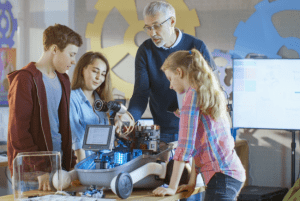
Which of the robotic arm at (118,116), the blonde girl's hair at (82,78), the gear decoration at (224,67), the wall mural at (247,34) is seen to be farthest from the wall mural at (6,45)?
the robotic arm at (118,116)

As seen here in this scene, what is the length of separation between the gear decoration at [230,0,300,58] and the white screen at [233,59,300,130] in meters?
0.35

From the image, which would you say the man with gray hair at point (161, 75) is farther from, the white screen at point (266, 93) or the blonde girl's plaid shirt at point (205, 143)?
the white screen at point (266, 93)

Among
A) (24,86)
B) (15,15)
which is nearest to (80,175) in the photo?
(24,86)

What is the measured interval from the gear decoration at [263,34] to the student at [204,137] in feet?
7.71

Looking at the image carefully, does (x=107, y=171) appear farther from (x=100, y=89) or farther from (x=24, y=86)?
(x=100, y=89)

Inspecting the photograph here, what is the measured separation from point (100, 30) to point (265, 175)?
2.44 metres

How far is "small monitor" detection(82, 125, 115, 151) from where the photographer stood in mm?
1683

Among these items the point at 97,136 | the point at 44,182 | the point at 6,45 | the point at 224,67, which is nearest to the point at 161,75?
the point at 97,136

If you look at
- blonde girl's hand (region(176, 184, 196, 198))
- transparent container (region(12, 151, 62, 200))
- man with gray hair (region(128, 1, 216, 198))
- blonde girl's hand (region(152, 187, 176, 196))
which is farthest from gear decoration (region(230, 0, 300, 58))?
transparent container (region(12, 151, 62, 200))

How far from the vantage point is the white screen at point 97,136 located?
1709 millimetres

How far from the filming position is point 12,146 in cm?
190

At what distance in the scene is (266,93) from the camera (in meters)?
3.62

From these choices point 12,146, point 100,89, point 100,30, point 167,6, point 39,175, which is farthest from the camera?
point 100,30

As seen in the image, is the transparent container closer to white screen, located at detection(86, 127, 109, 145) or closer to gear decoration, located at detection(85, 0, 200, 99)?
white screen, located at detection(86, 127, 109, 145)
